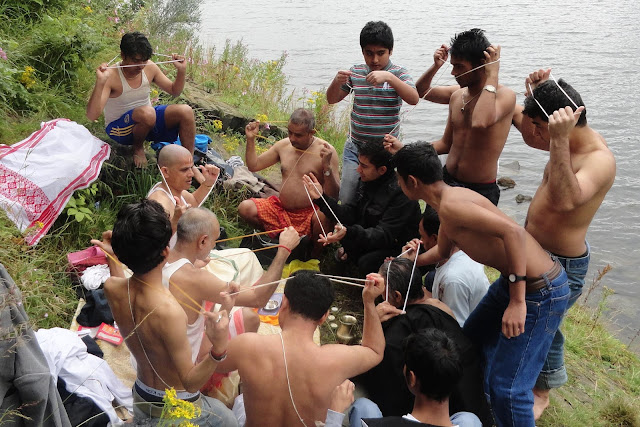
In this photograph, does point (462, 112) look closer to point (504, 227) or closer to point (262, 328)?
point (504, 227)

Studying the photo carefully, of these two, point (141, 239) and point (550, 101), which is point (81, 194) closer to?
point (141, 239)

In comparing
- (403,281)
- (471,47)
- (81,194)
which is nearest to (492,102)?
(471,47)

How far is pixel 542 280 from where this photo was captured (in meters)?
3.61

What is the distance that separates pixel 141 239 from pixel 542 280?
234 centimetres

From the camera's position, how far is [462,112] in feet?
16.5

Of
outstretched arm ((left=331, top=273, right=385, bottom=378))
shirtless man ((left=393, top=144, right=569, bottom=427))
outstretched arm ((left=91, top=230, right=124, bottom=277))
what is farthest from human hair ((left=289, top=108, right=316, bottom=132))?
outstretched arm ((left=331, top=273, right=385, bottom=378))

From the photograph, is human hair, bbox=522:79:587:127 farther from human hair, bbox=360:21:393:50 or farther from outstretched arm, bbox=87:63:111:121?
outstretched arm, bbox=87:63:111:121

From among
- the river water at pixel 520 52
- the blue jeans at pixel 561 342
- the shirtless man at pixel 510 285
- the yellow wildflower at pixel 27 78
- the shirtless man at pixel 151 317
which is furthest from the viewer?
the river water at pixel 520 52

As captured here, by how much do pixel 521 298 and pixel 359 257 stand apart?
6.72 ft

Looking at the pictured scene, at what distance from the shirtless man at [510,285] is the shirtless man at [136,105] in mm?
3055

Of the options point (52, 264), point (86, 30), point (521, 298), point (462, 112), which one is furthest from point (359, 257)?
point (86, 30)

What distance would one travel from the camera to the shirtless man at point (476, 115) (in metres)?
4.70

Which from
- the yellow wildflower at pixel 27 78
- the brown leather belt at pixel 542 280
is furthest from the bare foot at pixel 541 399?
the yellow wildflower at pixel 27 78

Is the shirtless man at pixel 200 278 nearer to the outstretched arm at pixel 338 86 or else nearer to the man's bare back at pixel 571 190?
the man's bare back at pixel 571 190
